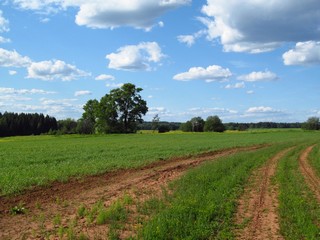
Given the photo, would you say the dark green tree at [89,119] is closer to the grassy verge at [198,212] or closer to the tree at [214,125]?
the tree at [214,125]

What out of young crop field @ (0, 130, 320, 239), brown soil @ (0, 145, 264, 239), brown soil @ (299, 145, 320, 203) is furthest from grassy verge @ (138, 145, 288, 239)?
brown soil @ (299, 145, 320, 203)

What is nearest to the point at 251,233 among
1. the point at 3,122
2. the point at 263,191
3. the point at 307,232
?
the point at 307,232

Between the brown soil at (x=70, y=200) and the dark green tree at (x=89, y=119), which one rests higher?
the dark green tree at (x=89, y=119)

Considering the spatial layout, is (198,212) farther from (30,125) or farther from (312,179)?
(30,125)

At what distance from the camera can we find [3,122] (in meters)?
116

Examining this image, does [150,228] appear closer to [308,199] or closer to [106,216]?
[106,216]

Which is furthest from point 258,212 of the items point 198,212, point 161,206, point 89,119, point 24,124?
point 24,124

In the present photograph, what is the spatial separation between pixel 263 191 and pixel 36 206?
740 centimetres

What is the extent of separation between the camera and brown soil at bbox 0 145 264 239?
8.16 m

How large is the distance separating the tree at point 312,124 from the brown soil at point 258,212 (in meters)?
149

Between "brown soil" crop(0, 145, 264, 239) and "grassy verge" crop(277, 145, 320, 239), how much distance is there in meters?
3.58

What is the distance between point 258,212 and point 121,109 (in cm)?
9368

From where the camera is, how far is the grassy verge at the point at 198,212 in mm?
7598

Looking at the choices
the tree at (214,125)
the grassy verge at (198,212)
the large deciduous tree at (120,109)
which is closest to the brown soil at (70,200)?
the grassy verge at (198,212)
